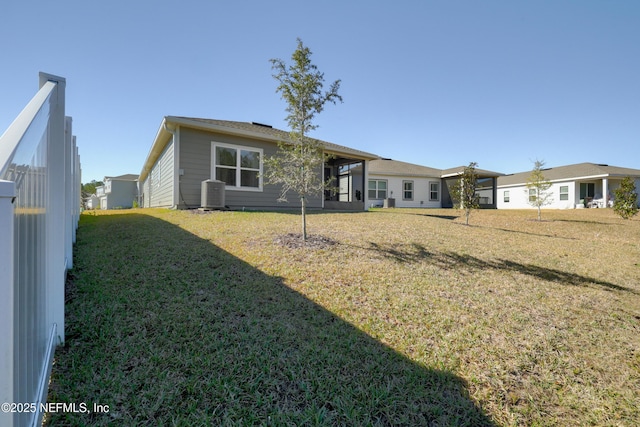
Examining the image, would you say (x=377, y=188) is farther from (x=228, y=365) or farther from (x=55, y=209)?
(x=55, y=209)

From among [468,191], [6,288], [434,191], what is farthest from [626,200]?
[6,288]

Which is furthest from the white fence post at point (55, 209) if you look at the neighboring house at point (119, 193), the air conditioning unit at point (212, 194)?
the neighboring house at point (119, 193)

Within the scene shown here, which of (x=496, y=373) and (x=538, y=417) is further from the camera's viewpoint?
(x=496, y=373)

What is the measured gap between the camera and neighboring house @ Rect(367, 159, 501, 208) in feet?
75.2

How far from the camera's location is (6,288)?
32.7 inches

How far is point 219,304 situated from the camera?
10.8 ft

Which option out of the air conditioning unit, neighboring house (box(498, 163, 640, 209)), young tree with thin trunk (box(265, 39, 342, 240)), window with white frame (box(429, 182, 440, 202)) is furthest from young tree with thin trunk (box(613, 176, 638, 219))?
the air conditioning unit

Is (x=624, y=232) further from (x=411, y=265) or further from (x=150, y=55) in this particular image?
(x=150, y=55)

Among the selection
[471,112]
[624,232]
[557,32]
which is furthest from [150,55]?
[624,232]

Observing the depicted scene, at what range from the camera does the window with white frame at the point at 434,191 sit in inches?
976

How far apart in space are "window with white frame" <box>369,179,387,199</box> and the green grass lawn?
1729 centimetres

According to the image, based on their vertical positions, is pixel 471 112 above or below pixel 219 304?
above

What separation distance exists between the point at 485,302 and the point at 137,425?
161 inches

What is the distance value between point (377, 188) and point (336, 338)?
2089 cm
